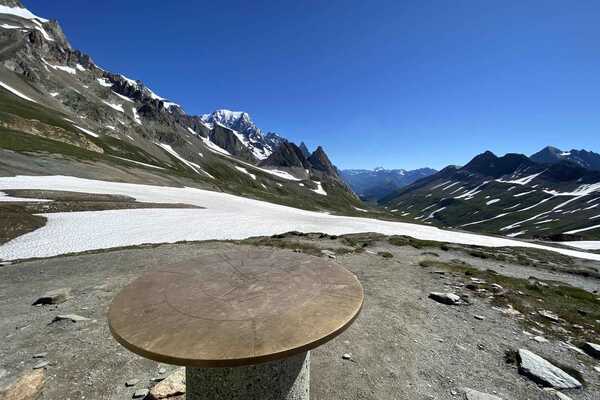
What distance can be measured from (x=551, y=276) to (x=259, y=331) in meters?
29.1

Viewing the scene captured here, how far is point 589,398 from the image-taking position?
7496 mm

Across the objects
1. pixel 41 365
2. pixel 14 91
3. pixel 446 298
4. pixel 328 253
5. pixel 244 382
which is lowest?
pixel 446 298

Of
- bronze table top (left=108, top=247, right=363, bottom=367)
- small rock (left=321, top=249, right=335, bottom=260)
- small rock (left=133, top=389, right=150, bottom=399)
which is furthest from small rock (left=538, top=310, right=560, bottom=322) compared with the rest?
small rock (left=133, top=389, right=150, bottom=399)

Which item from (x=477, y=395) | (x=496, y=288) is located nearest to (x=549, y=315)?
(x=496, y=288)

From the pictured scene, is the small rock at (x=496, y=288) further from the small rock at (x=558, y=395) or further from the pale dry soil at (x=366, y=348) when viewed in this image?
the small rock at (x=558, y=395)

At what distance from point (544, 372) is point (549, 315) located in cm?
584

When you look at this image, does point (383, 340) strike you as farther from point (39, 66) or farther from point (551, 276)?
point (39, 66)

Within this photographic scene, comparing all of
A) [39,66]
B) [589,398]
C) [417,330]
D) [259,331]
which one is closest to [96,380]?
[259,331]

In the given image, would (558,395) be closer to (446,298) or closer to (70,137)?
(446,298)

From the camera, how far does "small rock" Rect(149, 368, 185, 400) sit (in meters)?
6.85

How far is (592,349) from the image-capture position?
9.61m

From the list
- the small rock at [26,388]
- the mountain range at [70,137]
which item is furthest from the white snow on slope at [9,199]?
Result: the small rock at [26,388]

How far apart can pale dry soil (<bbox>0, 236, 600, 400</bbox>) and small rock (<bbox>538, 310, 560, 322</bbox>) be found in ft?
6.53

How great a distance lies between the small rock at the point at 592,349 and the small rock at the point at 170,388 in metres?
12.7
